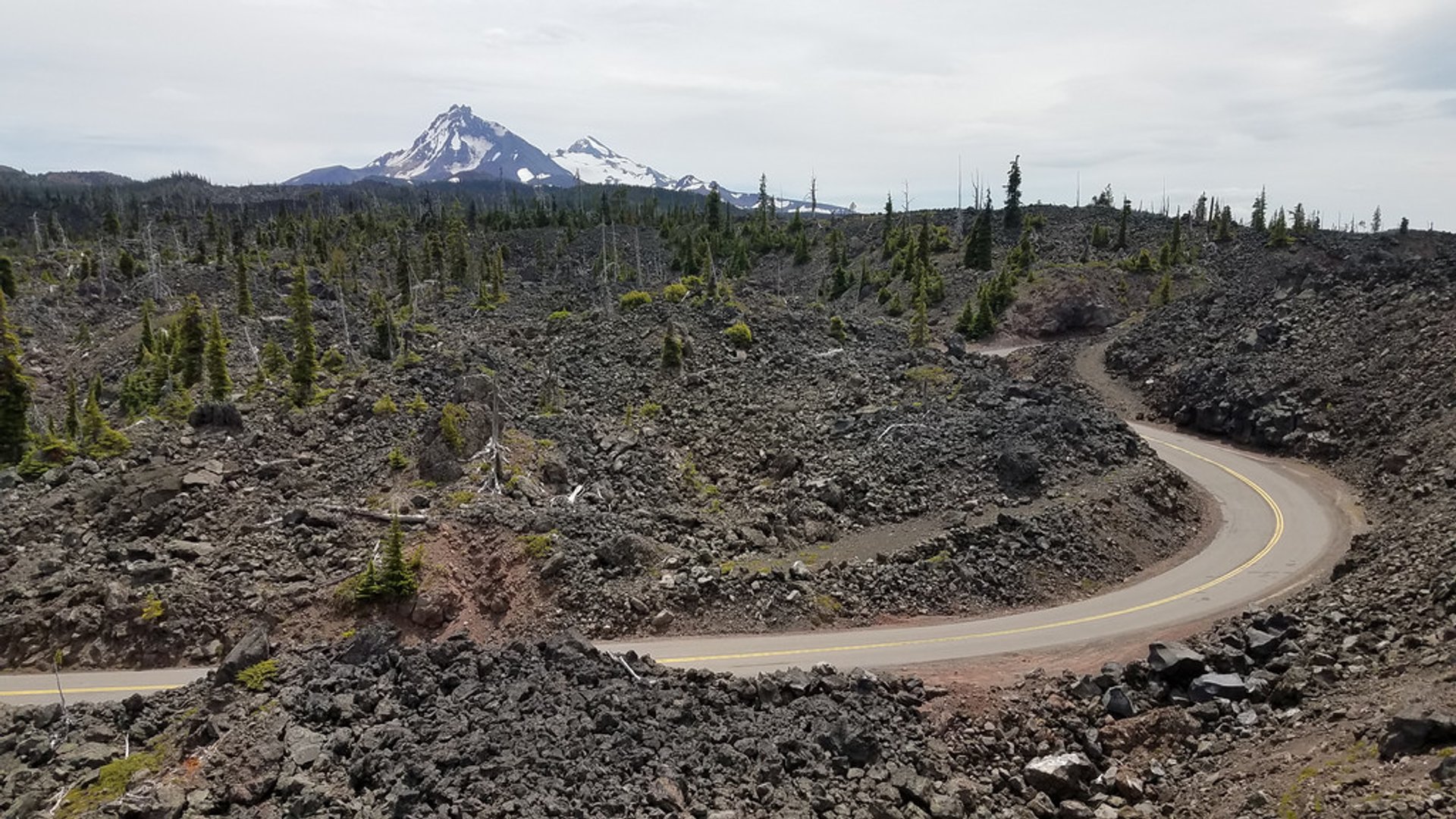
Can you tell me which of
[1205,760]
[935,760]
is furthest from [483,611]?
[1205,760]

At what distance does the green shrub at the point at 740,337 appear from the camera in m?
51.3

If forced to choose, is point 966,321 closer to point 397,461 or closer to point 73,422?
point 397,461

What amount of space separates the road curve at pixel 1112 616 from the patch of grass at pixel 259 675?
9.30 metres

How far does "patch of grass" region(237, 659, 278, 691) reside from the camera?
65.7 feet

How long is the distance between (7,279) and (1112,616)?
100082 millimetres

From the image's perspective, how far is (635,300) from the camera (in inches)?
2391

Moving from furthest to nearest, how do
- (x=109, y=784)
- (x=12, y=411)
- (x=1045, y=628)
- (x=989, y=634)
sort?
(x=12, y=411), (x=1045, y=628), (x=989, y=634), (x=109, y=784)

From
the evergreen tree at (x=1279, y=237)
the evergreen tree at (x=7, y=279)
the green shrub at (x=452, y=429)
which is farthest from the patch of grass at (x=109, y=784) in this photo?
the evergreen tree at (x=1279, y=237)

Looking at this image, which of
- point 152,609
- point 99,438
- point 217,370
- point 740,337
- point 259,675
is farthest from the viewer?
point 740,337

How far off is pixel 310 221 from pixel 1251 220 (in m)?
142

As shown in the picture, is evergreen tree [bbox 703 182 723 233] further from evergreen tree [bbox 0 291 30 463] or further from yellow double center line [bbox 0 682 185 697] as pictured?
yellow double center line [bbox 0 682 185 697]

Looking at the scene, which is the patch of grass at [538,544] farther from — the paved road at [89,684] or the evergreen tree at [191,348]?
the evergreen tree at [191,348]

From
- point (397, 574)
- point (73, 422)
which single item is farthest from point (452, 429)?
point (73, 422)

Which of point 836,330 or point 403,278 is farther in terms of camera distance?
point 403,278
